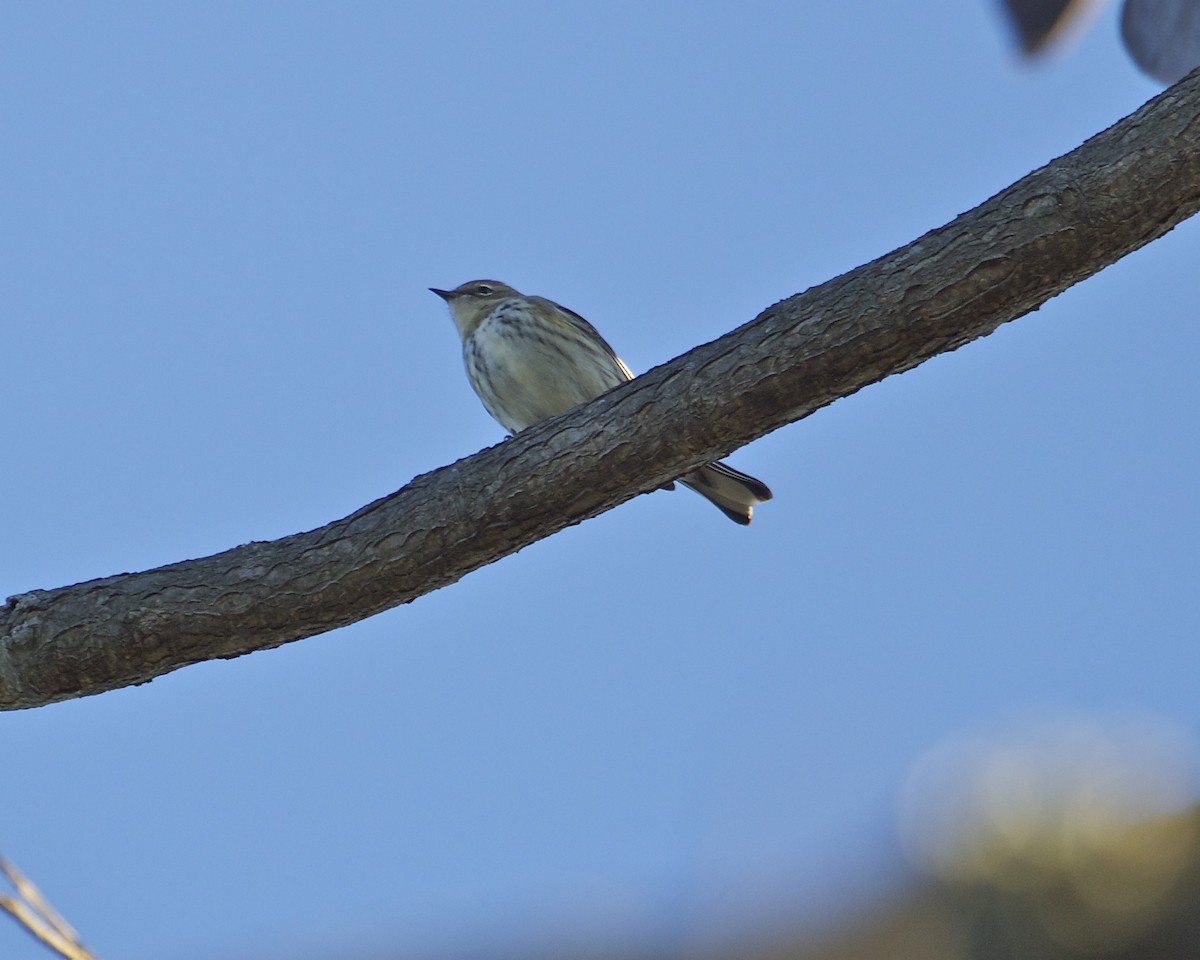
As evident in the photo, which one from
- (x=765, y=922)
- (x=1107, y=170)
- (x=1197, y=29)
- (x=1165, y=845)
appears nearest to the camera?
(x=1107, y=170)

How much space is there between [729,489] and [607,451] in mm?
2816

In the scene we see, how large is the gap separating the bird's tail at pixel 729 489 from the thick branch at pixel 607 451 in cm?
255

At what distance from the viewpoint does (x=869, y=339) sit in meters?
4.23

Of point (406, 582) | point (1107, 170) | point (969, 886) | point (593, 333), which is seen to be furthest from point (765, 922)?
point (1107, 170)

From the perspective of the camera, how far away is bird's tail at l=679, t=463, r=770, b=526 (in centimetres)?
715

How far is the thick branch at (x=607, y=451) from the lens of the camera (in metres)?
4.16

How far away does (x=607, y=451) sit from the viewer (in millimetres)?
4484

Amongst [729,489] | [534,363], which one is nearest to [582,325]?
[534,363]

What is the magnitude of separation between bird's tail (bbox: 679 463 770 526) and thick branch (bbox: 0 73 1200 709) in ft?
8.38

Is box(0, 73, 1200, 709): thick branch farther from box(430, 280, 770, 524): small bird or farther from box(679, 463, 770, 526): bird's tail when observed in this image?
box(430, 280, 770, 524): small bird

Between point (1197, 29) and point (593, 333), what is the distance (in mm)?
4793

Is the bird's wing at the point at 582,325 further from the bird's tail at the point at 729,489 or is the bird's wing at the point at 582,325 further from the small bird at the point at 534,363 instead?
the bird's tail at the point at 729,489

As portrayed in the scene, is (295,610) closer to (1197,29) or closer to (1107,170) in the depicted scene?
(1107,170)

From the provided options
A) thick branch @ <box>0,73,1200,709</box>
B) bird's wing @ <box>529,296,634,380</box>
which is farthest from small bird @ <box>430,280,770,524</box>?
thick branch @ <box>0,73,1200,709</box>
